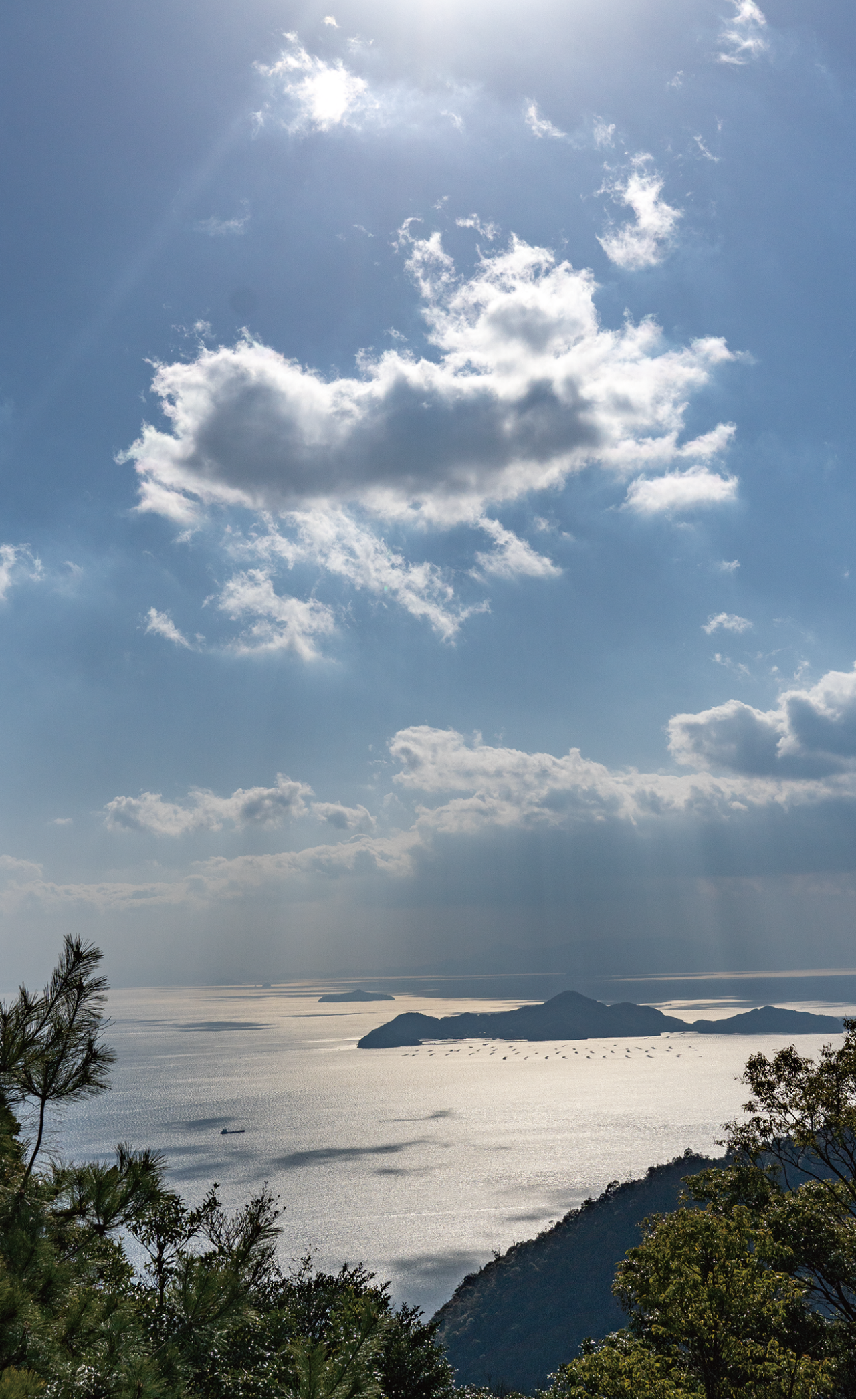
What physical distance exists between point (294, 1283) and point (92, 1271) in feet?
72.4

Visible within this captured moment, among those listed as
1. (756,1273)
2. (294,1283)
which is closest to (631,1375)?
(756,1273)

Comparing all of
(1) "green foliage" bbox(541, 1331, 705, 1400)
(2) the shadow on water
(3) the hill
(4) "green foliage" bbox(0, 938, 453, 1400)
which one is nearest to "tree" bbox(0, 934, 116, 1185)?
(4) "green foliage" bbox(0, 938, 453, 1400)

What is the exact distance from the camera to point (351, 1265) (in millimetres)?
83938

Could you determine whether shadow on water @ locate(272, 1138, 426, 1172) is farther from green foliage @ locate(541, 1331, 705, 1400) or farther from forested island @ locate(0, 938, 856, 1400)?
green foliage @ locate(541, 1331, 705, 1400)

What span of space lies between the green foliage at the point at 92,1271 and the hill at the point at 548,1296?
61.3 metres

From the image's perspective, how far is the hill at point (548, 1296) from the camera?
60094mm

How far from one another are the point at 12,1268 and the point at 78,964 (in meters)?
2.95

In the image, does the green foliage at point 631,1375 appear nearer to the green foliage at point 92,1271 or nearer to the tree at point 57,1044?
the green foliage at point 92,1271

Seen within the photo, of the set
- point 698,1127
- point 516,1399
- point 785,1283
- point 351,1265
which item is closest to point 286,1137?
point 351,1265

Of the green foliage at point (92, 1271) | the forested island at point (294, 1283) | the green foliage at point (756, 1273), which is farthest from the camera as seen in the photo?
the green foliage at point (756, 1273)

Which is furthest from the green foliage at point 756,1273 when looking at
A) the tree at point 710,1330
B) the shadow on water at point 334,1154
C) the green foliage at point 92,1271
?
the shadow on water at point 334,1154

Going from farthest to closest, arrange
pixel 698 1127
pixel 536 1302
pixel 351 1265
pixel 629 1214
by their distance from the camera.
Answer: pixel 698 1127 → pixel 351 1265 → pixel 629 1214 → pixel 536 1302

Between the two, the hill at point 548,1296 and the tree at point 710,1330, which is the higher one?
the tree at point 710,1330

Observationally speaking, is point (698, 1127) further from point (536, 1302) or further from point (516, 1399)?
point (516, 1399)
